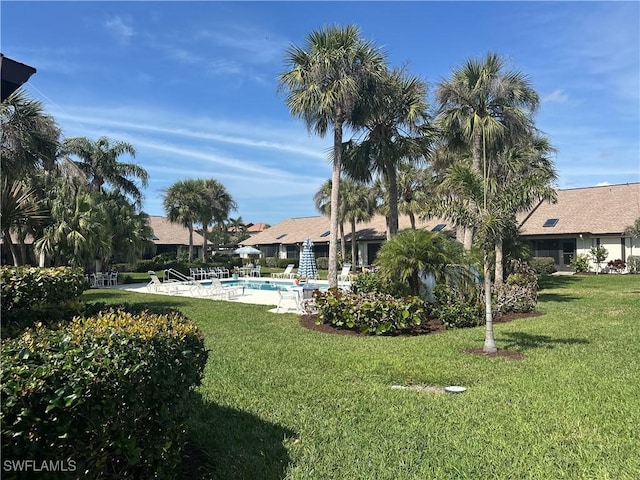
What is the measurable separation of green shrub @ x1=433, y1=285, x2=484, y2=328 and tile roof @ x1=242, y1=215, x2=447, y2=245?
22.7 meters

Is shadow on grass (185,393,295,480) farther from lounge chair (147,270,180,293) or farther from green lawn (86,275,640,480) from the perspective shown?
lounge chair (147,270,180,293)

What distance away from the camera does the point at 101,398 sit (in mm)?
2328

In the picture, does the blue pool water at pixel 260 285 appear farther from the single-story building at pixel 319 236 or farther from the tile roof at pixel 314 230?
the tile roof at pixel 314 230

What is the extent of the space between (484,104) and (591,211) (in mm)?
19855

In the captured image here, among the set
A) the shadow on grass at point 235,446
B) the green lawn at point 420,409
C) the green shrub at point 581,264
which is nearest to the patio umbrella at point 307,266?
the green lawn at point 420,409

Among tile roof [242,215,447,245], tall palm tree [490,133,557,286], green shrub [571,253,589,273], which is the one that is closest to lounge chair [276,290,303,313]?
tall palm tree [490,133,557,286]

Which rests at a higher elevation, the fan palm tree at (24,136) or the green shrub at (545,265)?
the fan palm tree at (24,136)

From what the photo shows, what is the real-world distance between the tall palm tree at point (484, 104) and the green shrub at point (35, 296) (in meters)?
12.5

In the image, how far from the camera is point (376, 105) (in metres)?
14.8

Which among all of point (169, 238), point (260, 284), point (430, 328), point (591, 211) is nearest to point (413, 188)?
point (260, 284)

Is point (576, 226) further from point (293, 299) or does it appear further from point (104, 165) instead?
point (104, 165)

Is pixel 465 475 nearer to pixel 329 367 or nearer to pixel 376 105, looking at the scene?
pixel 329 367

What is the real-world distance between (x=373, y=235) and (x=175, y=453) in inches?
1338

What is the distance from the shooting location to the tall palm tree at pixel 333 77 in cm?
1374
